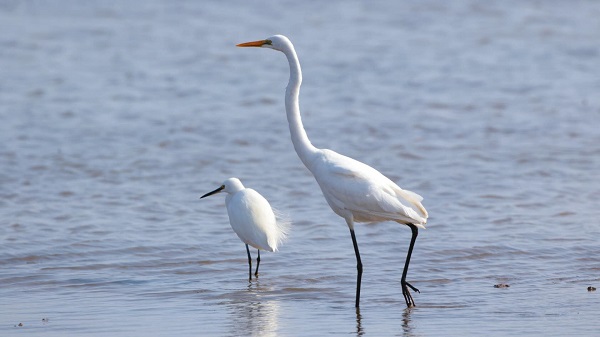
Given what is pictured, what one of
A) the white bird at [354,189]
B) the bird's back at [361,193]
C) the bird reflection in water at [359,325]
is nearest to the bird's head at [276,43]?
the white bird at [354,189]

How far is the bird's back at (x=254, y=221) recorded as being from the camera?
25.3 feet

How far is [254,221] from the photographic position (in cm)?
777

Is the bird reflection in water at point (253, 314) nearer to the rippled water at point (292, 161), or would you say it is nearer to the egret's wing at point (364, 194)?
the rippled water at point (292, 161)

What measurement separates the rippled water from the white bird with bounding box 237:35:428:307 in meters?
0.57

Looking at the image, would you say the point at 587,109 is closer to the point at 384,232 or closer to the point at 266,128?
the point at 266,128

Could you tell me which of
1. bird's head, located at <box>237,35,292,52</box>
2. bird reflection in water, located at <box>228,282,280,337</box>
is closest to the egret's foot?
bird reflection in water, located at <box>228,282,280,337</box>

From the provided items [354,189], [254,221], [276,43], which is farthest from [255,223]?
[276,43]

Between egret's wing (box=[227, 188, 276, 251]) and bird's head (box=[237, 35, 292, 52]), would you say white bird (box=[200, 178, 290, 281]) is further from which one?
bird's head (box=[237, 35, 292, 52])

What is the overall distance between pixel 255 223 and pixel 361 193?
49.8 inches

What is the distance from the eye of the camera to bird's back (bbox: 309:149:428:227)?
6766 millimetres

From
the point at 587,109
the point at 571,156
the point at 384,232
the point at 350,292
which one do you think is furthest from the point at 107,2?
the point at 350,292

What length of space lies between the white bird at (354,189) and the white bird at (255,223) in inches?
36.0

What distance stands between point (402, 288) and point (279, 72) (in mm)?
10094

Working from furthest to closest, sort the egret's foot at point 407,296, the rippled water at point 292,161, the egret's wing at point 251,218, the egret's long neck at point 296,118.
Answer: the egret's wing at point 251,218 < the egret's long neck at point 296,118 < the rippled water at point 292,161 < the egret's foot at point 407,296
